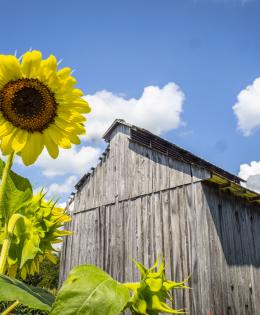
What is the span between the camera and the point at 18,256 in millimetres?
912

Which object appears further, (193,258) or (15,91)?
(193,258)

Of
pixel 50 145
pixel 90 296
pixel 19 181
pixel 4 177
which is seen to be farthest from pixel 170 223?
pixel 90 296

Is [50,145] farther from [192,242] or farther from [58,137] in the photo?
[192,242]

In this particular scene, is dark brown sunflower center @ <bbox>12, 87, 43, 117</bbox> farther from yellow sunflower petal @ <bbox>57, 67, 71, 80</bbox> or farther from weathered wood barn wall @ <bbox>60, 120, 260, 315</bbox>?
weathered wood barn wall @ <bbox>60, 120, 260, 315</bbox>

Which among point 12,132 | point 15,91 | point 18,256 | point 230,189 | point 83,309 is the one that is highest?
point 230,189

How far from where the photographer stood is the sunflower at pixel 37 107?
1.11m

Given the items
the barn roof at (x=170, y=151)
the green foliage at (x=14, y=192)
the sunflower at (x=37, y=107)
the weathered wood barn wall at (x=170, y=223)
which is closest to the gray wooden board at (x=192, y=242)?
→ the weathered wood barn wall at (x=170, y=223)

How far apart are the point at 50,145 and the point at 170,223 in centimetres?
912

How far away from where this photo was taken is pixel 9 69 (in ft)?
3.85

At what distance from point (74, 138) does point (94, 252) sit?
1111 cm

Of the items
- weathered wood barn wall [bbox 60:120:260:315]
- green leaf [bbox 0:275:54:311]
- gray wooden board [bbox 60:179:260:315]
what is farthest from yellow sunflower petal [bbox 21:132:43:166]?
gray wooden board [bbox 60:179:260:315]

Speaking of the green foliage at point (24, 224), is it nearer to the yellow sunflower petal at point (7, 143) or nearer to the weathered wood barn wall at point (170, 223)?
the yellow sunflower petal at point (7, 143)

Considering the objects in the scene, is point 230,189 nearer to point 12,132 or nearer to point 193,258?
point 193,258

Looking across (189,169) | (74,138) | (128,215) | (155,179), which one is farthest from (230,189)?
(74,138)
